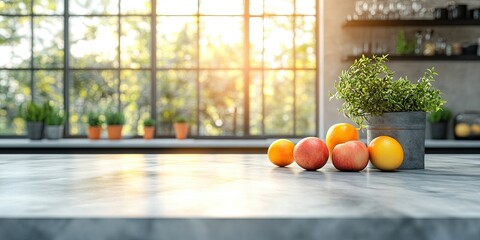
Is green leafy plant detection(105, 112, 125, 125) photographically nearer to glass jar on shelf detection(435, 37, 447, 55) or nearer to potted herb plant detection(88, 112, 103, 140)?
potted herb plant detection(88, 112, 103, 140)

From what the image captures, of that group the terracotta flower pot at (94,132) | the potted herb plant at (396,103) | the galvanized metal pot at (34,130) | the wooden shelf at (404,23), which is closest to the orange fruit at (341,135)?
the potted herb plant at (396,103)

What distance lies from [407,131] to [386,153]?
12 centimetres

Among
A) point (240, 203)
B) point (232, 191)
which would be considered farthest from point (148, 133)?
point (240, 203)

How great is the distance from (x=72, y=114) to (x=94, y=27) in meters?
0.85

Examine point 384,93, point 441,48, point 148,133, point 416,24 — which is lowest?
point 148,133

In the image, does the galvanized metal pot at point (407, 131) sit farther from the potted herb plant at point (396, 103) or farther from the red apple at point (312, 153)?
the red apple at point (312, 153)

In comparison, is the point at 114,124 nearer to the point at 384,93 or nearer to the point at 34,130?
the point at 34,130

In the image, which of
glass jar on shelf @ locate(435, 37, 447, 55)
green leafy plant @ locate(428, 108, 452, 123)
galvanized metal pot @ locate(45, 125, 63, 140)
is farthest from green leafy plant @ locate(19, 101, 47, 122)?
glass jar on shelf @ locate(435, 37, 447, 55)

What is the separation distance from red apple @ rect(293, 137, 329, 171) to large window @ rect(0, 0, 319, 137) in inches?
156

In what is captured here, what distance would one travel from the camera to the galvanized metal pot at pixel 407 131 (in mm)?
1565

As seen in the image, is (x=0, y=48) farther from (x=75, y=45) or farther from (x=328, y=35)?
(x=328, y=35)

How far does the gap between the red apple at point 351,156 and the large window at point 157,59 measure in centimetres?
399

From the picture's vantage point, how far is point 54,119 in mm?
5008

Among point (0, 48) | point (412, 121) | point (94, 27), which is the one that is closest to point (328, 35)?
point (94, 27)
